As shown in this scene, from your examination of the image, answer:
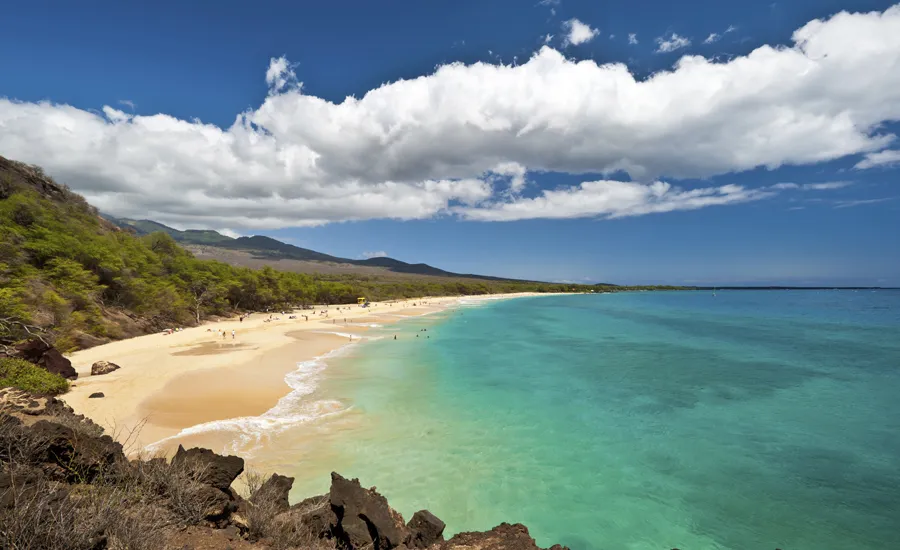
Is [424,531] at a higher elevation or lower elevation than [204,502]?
lower

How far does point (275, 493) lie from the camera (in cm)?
752

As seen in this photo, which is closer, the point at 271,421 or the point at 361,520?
the point at 361,520

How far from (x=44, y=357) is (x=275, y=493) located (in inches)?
730

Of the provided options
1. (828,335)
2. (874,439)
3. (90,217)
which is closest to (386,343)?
(874,439)

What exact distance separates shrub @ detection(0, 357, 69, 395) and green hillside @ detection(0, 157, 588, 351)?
1608 mm

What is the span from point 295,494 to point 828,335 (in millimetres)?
62362

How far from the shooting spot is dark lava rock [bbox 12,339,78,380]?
55.6 feet

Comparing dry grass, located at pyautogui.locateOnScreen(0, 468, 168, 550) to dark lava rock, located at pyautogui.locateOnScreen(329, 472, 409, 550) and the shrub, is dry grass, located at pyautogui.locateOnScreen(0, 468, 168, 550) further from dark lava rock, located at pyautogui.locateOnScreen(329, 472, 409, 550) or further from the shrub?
the shrub

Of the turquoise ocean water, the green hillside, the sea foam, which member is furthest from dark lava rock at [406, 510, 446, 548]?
the green hillside

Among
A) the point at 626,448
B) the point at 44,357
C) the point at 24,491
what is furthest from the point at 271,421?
the point at 626,448

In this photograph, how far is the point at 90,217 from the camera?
1780 inches

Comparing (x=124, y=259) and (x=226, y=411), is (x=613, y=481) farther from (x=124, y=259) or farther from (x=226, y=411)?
(x=124, y=259)

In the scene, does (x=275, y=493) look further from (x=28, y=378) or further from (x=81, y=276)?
(x=81, y=276)

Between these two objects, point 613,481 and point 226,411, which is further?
point 226,411
